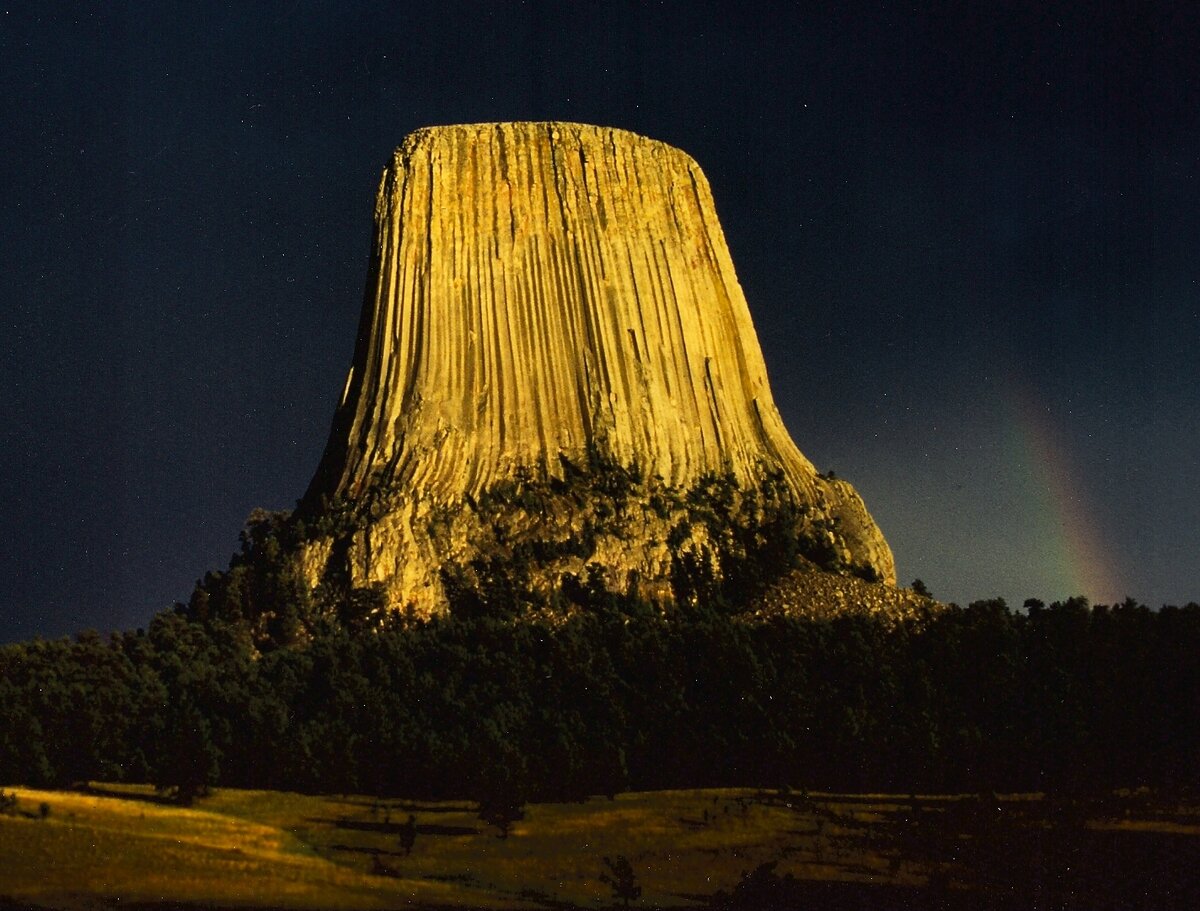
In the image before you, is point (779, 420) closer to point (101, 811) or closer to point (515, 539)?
point (515, 539)

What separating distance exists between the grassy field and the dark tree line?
2.12 m

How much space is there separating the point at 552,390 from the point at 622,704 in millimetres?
18369

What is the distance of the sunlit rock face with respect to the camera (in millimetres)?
64375

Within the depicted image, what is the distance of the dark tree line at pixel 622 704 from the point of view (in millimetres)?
52062

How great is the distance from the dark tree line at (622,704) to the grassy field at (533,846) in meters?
2.12

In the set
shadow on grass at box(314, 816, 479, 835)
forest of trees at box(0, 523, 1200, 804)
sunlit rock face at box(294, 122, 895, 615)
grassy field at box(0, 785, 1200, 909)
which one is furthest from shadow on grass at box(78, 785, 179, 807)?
sunlit rock face at box(294, 122, 895, 615)

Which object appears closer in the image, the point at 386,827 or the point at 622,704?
the point at 386,827

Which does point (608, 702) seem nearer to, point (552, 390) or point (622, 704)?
point (622, 704)

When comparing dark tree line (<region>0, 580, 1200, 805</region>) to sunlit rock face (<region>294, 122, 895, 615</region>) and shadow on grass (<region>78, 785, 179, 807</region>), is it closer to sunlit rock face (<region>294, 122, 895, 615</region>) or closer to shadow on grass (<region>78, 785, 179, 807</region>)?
shadow on grass (<region>78, 785, 179, 807</region>)

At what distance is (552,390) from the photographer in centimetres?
7050

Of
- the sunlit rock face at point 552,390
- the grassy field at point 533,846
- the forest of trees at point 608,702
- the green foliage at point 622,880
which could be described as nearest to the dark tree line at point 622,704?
the forest of trees at point 608,702

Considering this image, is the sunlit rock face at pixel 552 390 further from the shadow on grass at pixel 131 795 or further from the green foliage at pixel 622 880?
the green foliage at pixel 622 880

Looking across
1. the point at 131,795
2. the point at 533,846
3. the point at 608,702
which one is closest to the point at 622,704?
the point at 608,702

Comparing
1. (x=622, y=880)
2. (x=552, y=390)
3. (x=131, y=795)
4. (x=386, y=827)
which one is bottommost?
(x=622, y=880)
